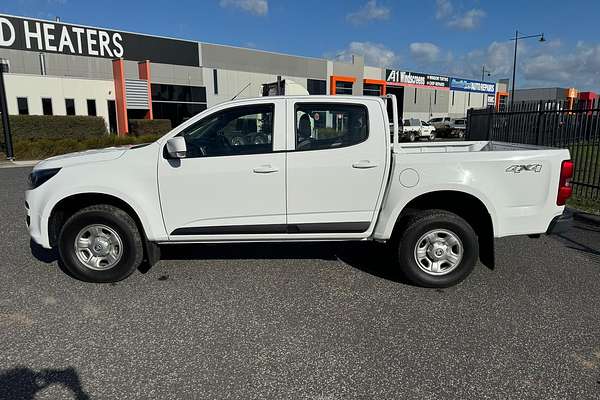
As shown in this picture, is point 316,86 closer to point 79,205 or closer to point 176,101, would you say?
point 176,101

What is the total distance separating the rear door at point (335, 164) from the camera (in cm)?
421

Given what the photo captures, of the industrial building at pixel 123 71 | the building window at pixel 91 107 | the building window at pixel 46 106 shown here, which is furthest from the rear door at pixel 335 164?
the building window at pixel 91 107

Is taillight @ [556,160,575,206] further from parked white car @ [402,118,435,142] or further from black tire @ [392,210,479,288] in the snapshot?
parked white car @ [402,118,435,142]

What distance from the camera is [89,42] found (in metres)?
28.5

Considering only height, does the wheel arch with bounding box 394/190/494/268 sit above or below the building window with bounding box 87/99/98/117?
below

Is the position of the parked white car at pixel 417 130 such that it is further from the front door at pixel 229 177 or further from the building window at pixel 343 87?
the front door at pixel 229 177

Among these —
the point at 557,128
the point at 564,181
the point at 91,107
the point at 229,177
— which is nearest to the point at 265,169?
the point at 229,177

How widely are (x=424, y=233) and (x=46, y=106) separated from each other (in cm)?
2818

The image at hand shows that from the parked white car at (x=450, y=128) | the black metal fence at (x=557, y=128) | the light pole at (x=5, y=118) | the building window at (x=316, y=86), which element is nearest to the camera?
the black metal fence at (x=557, y=128)

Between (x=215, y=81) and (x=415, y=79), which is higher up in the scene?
(x=415, y=79)

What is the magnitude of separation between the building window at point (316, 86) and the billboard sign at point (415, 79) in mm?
9500

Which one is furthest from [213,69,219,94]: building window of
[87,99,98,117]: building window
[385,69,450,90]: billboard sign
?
[385,69,450,90]: billboard sign

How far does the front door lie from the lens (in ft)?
13.8

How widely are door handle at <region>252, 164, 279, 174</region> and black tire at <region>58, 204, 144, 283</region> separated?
1373mm
